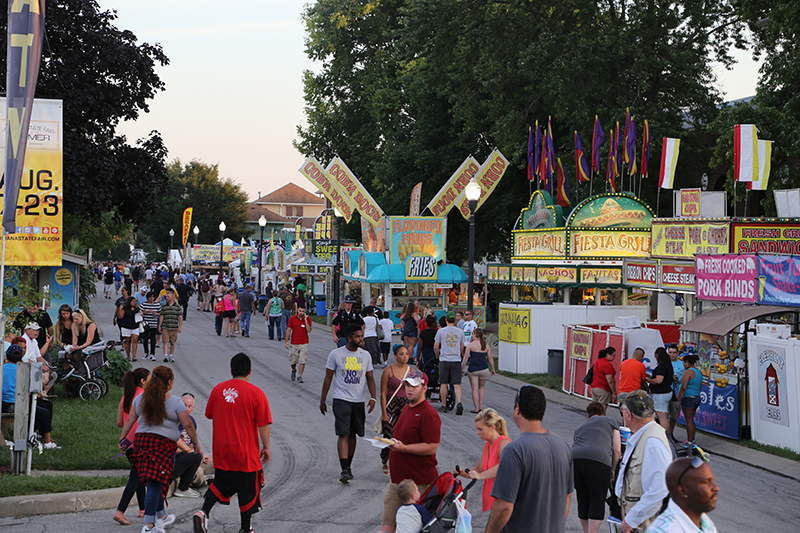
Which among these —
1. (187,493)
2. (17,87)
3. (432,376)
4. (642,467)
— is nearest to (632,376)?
(432,376)

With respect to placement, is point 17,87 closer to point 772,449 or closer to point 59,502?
point 59,502

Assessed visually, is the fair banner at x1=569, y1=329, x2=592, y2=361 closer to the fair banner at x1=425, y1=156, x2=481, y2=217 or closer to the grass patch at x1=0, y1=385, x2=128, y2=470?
the grass patch at x1=0, y1=385, x2=128, y2=470

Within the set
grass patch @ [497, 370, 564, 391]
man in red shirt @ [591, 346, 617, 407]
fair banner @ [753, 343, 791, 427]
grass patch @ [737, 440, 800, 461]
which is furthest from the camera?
grass patch @ [497, 370, 564, 391]

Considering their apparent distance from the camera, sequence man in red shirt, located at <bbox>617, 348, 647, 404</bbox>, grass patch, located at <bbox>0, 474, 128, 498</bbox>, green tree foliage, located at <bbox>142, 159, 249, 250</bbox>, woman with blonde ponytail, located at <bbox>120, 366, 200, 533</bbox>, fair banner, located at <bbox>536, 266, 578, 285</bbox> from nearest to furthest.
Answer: woman with blonde ponytail, located at <bbox>120, 366, 200, 533</bbox> → grass patch, located at <bbox>0, 474, 128, 498</bbox> → man in red shirt, located at <bbox>617, 348, 647, 404</bbox> → fair banner, located at <bbox>536, 266, 578, 285</bbox> → green tree foliage, located at <bbox>142, 159, 249, 250</bbox>

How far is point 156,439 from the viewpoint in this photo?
7.86 m

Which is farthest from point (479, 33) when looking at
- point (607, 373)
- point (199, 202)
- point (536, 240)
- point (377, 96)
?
point (199, 202)

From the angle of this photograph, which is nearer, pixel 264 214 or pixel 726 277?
pixel 726 277

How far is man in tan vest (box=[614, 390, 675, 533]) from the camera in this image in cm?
594

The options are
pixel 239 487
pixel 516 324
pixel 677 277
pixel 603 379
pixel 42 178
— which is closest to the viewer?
pixel 239 487

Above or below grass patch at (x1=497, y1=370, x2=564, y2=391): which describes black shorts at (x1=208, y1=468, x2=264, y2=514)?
above

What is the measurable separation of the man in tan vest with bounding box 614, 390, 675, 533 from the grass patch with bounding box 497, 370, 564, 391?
41.5 ft

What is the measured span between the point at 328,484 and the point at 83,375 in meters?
6.75

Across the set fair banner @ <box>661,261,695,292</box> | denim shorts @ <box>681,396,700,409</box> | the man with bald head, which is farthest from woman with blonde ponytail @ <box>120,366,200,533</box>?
fair banner @ <box>661,261,695,292</box>

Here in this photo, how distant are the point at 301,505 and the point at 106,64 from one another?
17.1m
